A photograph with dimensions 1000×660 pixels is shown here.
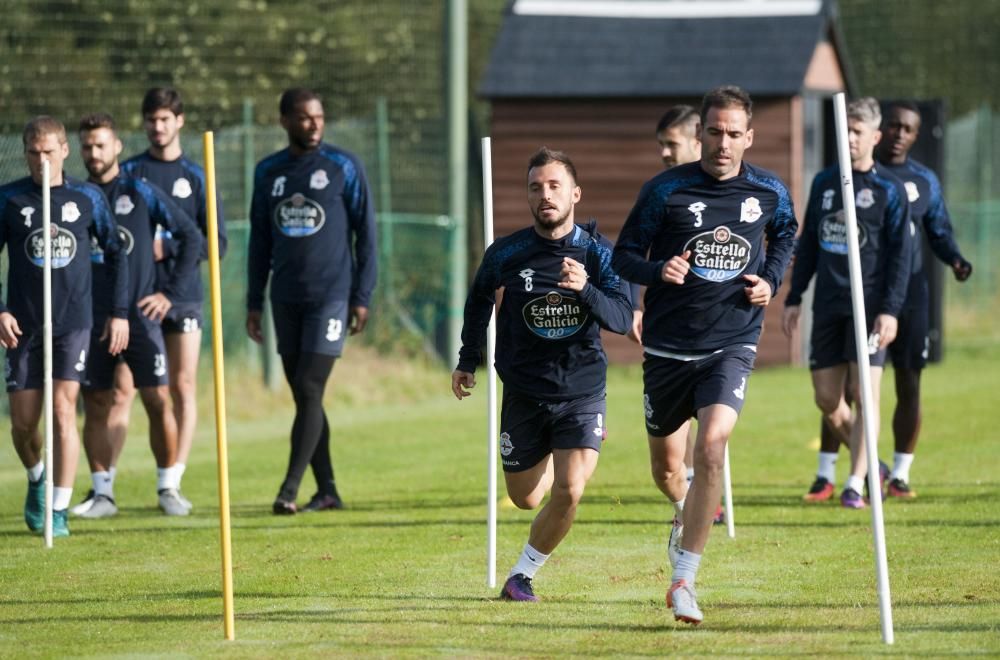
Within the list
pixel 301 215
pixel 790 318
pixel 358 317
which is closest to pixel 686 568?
pixel 790 318

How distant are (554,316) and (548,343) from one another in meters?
0.14

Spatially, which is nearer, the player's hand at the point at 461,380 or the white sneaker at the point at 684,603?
the white sneaker at the point at 684,603

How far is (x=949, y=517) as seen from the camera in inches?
395

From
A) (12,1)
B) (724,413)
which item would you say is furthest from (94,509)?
(12,1)

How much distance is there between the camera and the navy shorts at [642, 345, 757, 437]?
718 centimetres

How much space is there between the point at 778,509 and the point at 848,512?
441mm

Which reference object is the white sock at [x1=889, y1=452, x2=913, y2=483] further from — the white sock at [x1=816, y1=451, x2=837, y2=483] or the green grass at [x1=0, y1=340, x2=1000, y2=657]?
the white sock at [x1=816, y1=451, x2=837, y2=483]

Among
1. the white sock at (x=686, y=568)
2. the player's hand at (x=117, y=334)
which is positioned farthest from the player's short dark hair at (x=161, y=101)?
the white sock at (x=686, y=568)

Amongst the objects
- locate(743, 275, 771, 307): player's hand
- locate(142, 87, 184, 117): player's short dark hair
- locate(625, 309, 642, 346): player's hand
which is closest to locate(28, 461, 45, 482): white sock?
locate(142, 87, 184, 117): player's short dark hair

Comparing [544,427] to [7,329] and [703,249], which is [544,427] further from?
[7,329]

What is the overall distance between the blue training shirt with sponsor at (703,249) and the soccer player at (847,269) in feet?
9.65

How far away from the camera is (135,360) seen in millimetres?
10711

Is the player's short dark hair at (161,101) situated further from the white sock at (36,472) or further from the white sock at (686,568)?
the white sock at (686,568)

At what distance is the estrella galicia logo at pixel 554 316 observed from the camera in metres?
7.36
